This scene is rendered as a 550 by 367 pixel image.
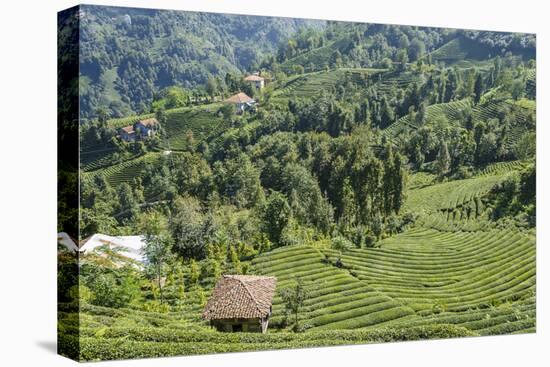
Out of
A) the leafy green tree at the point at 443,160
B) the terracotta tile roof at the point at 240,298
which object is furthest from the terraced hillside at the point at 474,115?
the terracotta tile roof at the point at 240,298

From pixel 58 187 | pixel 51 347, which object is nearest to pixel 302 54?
pixel 58 187

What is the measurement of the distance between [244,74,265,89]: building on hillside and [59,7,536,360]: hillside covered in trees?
100mm

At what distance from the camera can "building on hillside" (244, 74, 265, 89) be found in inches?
552

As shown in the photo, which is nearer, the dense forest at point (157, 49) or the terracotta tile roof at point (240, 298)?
the dense forest at point (157, 49)

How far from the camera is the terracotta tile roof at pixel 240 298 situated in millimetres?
13234

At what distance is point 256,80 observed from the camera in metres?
14.1

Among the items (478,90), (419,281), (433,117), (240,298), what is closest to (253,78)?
(433,117)

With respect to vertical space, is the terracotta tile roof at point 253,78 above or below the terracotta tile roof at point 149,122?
above

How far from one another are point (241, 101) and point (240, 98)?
47mm

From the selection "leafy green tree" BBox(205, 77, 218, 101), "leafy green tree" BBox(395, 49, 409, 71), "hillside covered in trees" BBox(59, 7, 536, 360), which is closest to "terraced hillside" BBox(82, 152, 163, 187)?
"hillside covered in trees" BBox(59, 7, 536, 360)

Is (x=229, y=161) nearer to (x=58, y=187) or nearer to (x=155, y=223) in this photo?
(x=155, y=223)

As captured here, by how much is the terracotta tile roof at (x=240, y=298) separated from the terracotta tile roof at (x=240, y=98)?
2563 mm

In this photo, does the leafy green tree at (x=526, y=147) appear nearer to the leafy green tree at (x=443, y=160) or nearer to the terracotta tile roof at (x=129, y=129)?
the leafy green tree at (x=443, y=160)

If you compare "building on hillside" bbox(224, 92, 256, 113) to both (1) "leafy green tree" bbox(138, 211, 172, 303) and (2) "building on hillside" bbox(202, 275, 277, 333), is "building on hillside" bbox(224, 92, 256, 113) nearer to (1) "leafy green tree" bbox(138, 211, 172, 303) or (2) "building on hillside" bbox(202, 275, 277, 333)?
(1) "leafy green tree" bbox(138, 211, 172, 303)
